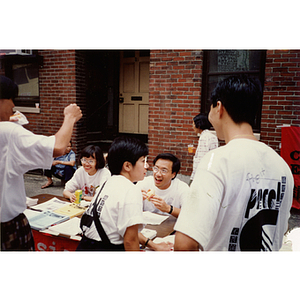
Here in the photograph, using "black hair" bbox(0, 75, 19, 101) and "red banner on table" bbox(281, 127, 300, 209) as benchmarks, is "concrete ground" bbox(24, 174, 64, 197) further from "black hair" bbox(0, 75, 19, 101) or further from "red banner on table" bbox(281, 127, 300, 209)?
"red banner on table" bbox(281, 127, 300, 209)

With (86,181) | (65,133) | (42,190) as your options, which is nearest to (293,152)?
(65,133)

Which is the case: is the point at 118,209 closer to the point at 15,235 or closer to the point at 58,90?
the point at 15,235

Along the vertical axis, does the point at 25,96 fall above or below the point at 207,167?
above

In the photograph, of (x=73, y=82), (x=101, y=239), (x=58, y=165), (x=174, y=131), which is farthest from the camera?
(x=174, y=131)

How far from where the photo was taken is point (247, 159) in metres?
1.05

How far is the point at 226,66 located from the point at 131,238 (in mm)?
3286

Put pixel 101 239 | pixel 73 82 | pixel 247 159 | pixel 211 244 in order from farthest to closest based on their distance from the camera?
pixel 73 82
pixel 101 239
pixel 211 244
pixel 247 159

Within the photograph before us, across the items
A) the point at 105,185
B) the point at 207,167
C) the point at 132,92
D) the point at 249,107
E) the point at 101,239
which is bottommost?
the point at 101,239

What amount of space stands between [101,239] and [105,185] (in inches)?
11.5

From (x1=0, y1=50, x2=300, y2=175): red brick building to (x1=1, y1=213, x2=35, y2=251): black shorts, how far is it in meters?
0.93

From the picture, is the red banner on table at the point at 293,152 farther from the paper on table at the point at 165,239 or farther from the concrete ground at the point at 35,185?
the concrete ground at the point at 35,185

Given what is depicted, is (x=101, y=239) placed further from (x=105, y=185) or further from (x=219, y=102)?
(x=219, y=102)

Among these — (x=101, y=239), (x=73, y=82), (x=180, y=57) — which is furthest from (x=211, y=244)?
(x=180, y=57)

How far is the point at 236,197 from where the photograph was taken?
3.51 feet
